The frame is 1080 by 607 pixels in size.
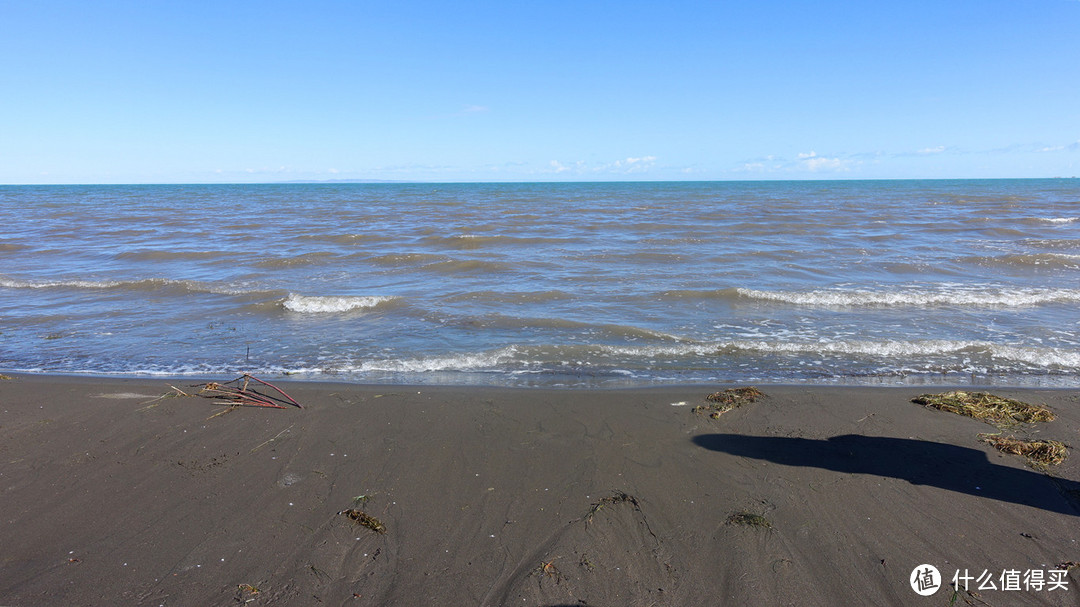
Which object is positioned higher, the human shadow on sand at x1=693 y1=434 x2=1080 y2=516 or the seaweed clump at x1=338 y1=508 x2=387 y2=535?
the seaweed clump at x1=338 y1=508 x2=387 y2=535

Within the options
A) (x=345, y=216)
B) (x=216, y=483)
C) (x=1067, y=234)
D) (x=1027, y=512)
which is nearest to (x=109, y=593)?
(x=216, y=483)

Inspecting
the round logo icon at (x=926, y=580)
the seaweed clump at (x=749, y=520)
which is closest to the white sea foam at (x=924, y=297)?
the seaweed clump at (x=749, y=520)

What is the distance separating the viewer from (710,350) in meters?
7.25

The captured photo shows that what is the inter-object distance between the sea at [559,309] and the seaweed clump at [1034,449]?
1754mm

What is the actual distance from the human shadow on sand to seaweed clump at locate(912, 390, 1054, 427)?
0.82 m

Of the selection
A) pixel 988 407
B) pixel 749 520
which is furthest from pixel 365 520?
pixel 988 407

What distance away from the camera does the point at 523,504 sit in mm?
3721

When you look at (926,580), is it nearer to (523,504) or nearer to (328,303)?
(523,504)

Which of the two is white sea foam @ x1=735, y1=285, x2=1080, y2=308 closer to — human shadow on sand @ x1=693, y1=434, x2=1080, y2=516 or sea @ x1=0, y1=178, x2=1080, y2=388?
sea @ x1=0, y1=178, x2=1080, y2=388

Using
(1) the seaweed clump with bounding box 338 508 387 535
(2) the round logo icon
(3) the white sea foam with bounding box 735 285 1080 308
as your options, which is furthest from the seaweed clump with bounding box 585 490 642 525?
(3) the white sea foam with bounding box 735 285 1080 308

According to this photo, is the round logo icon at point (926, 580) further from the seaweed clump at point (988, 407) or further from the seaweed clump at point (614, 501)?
the seaweed clump at point (988, 407)

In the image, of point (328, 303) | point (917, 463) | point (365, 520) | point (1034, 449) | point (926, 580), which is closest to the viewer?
point (926, 580)

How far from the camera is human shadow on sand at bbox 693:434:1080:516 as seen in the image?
380 cm

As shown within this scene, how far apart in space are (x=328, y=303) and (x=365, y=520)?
6940 millimetres
